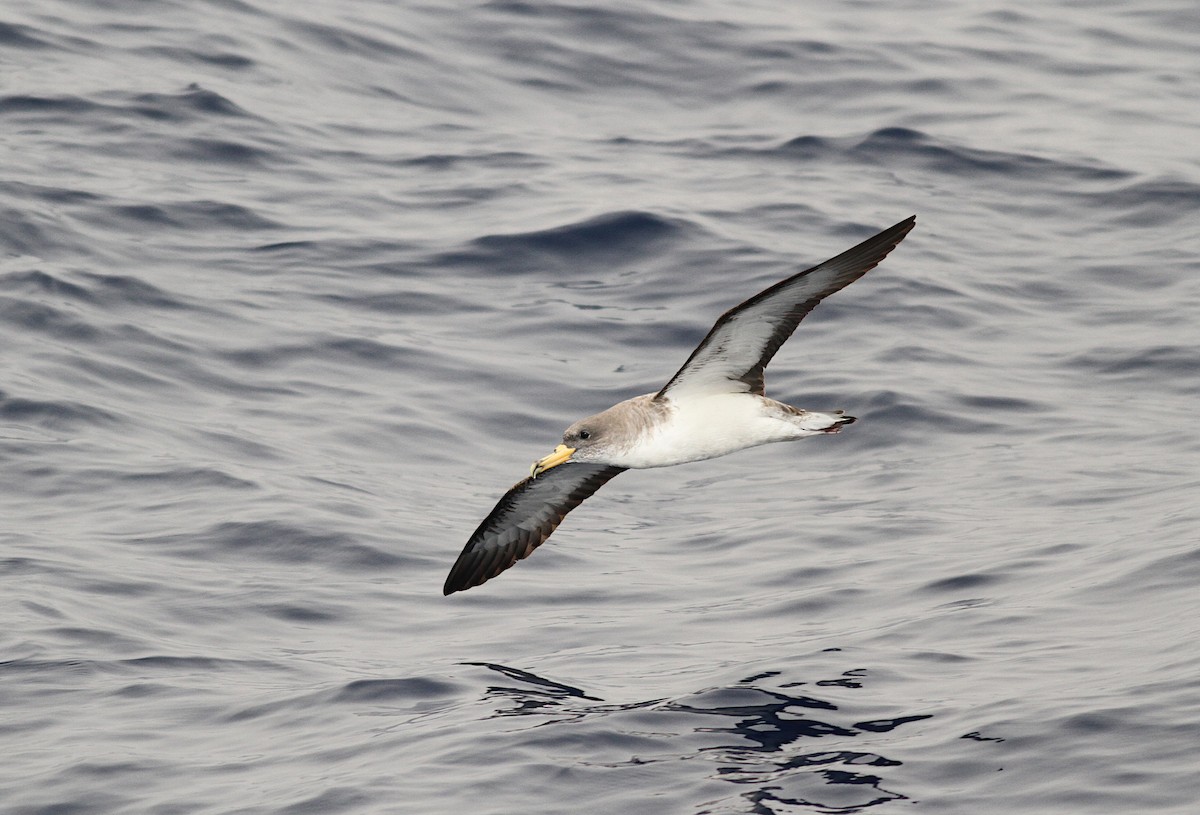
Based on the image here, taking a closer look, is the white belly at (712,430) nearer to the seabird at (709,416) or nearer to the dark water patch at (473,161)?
the seabird at (709,416)

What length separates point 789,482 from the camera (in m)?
13.3

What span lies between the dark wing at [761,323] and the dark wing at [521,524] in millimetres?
1344

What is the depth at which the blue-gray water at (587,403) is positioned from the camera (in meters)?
8.69

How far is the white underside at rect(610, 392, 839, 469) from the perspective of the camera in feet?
30.9

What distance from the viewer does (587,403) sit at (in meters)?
13.9

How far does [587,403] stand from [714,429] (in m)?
4.52

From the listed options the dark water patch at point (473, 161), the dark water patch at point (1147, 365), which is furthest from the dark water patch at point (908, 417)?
the dark water patch at point (473, 161)

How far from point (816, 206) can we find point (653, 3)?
5705mm

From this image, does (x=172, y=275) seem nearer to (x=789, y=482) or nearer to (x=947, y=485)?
(x=789, y=482)

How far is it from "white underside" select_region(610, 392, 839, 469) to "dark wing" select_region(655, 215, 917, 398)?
0.38ft

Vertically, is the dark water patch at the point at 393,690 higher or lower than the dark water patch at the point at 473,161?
lower

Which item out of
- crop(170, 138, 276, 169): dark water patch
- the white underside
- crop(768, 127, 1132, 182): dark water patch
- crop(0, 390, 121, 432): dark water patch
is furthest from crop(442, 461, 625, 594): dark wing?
crop(768, 127, 1132, 182): dark water patch

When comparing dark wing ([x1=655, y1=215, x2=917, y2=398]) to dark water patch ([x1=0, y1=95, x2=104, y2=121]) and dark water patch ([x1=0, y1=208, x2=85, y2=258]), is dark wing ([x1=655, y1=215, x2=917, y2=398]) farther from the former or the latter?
dark water patch ([x1=0, y1=95, x2=104, y2=121])

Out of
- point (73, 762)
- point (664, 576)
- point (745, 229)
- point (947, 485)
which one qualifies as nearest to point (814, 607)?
point (664, 576)
